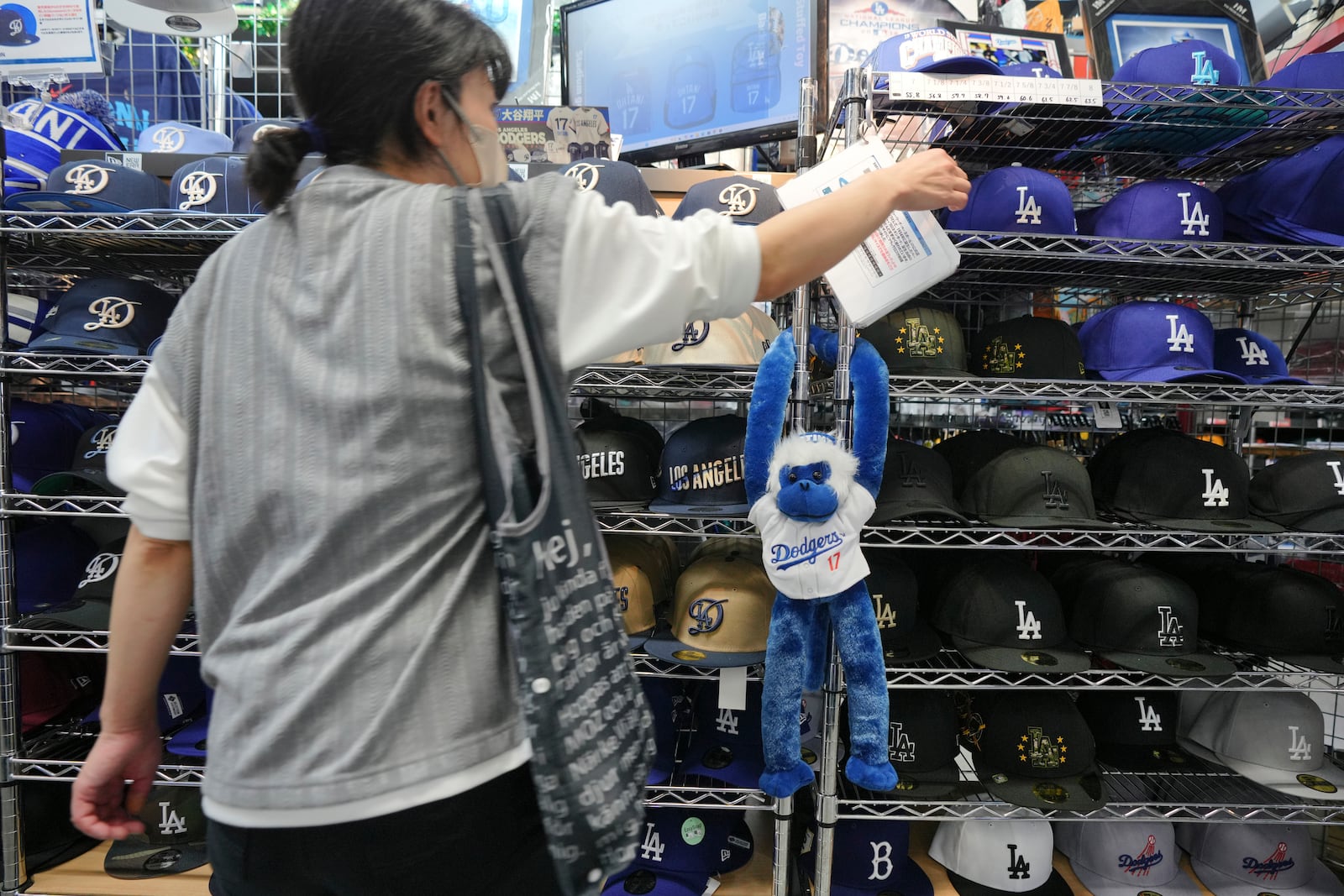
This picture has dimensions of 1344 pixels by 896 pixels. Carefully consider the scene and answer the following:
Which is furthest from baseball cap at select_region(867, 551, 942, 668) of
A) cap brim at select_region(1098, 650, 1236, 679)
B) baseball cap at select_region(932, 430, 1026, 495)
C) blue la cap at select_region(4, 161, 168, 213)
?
blue la cap at select_region(4, 161, 168, 213)

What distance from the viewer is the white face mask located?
64cm

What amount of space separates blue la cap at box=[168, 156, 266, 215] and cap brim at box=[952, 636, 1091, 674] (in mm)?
1857

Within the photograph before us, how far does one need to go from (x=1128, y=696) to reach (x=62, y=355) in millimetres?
2609

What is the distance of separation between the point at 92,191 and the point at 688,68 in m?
1.44

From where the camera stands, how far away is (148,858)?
1.60 m

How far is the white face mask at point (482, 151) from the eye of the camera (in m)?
0.64

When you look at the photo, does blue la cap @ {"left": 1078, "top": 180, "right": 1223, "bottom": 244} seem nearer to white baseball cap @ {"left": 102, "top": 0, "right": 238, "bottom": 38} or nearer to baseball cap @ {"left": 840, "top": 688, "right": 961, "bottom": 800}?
baseball cap @ {"left": 840, "top": 688, "right": 961, "bottom": 800}

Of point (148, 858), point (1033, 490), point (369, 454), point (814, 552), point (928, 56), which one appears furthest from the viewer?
point (148, 858)

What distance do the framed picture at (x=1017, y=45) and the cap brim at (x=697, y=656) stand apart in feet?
5.11

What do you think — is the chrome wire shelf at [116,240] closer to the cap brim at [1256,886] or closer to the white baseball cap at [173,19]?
the white baseball cap at [173,19]

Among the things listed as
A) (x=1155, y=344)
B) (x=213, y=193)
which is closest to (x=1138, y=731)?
(x=1155, y=344)

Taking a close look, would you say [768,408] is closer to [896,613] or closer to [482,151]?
[896,613]

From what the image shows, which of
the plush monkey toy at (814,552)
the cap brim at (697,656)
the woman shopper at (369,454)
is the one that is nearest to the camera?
the woman shopper at (369,454)

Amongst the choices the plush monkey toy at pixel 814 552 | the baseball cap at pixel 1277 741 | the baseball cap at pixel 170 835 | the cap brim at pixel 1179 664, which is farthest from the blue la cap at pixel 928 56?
the baseball cap at pixel 170 835
